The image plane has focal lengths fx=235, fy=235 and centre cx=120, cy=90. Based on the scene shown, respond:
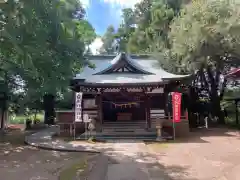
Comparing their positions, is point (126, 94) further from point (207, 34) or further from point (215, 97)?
point (215, 97)

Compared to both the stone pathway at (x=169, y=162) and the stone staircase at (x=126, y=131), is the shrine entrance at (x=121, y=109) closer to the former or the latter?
the stone staircase at (x=126, y=131)

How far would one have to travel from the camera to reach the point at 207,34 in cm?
1327

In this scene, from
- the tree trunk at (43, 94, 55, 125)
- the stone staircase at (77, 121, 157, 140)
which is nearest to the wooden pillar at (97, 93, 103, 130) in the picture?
the stone staircase at (77, 121, 157, 140)

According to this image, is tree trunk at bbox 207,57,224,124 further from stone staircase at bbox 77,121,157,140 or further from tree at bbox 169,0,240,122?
stone staircase at bbox 77,121,157,140

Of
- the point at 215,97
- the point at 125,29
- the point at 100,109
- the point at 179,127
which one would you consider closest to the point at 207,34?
the point at 179,127

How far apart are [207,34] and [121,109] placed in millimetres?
7613

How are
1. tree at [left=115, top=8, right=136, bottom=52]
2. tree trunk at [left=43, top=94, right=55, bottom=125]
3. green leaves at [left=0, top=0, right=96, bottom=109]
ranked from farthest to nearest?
tree at [left=115, top=8, right=136, bottom=52] → tree trunk at [left=43, top=94, right=55, bottom=125] → green leaves at [left=0, top=0, right=96, bottom=109]

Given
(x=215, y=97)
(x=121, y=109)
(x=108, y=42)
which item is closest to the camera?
(x=121, y=109)

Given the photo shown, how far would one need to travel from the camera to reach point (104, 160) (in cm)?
834

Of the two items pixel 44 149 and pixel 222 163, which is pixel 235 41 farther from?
pixel 44 149

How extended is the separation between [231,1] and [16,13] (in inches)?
372

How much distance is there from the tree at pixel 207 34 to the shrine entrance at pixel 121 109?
14.8 feet

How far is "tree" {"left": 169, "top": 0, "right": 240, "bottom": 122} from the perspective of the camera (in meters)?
11.5

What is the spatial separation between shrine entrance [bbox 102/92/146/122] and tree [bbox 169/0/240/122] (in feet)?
14.8
